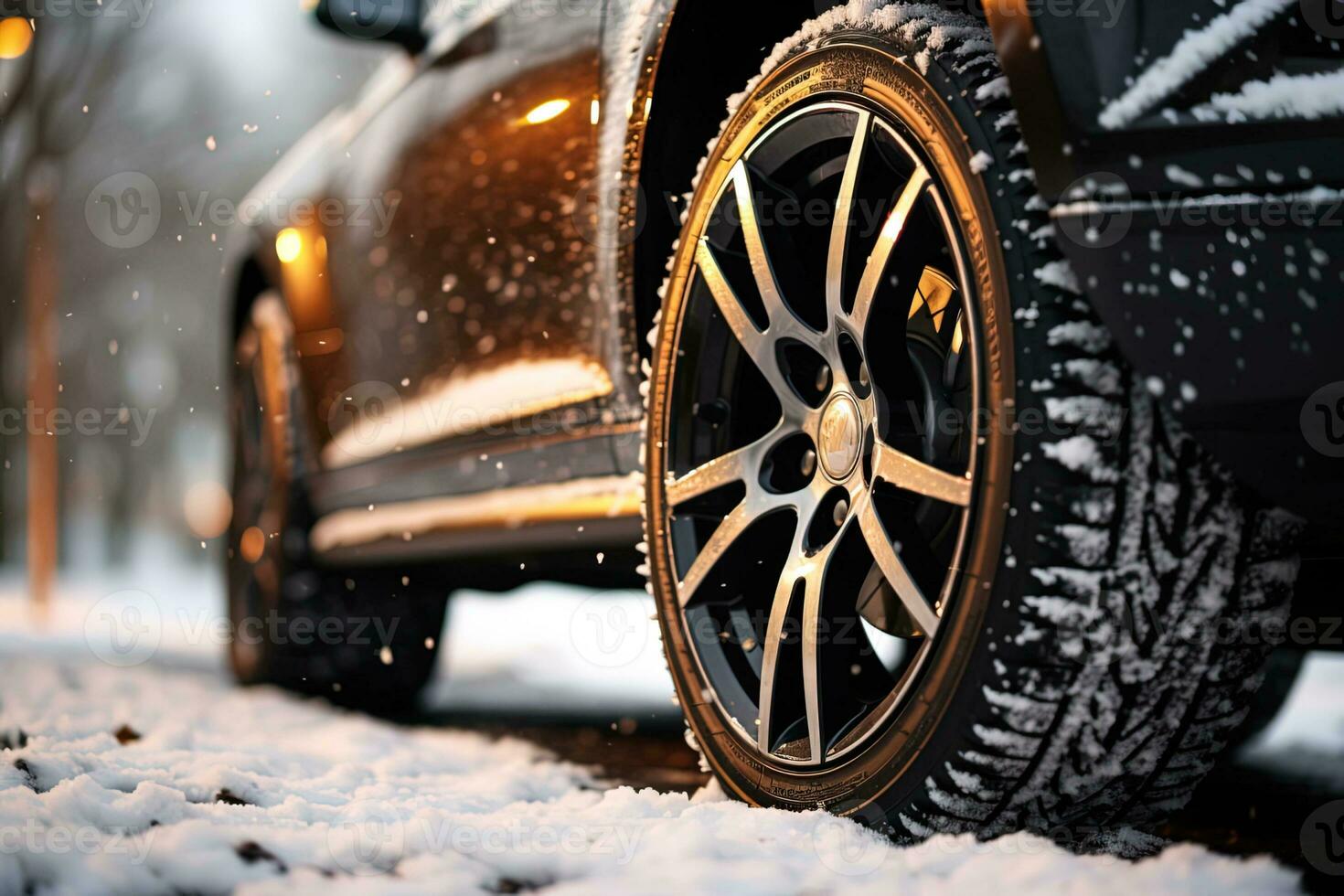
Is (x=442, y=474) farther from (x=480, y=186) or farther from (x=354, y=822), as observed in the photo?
(x=354, y=822)

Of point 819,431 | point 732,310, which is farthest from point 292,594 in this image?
point 819,431

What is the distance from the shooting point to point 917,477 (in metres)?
1.59

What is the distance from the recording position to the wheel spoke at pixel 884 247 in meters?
1.60

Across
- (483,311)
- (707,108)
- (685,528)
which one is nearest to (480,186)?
(483,311)

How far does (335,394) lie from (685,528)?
164cm

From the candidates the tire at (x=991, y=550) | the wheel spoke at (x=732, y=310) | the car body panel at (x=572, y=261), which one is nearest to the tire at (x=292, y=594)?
the car body panel at (x=572, y=261)

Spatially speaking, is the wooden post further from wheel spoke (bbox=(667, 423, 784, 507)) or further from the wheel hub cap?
the wheel hub cap

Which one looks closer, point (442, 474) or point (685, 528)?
point (685, 528)

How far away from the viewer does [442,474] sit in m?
2.86

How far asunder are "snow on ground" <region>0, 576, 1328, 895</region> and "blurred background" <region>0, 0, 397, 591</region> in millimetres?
1634

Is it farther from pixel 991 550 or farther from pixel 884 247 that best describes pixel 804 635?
pixel 884 247

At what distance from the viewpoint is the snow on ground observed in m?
1.42

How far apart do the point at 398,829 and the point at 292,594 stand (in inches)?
78.0

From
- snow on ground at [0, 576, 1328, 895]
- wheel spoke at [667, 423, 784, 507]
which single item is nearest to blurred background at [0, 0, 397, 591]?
snow on ground at [0, 576, 1328, 895]
